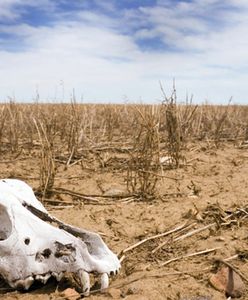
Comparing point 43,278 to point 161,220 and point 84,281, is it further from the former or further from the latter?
point 161,220

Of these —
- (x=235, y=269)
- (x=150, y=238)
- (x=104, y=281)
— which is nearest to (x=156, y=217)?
(x=150, y=238)

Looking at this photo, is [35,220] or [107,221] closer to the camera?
[35,220]

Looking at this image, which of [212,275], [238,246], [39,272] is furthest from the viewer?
[238,246]

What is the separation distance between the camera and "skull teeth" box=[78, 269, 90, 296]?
2.33 meters

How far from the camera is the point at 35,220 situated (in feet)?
8.16

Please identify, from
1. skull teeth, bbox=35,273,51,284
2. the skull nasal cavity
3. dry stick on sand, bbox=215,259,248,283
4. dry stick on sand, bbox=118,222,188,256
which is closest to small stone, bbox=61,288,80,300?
skull teeth, bbox=35,273,51,284

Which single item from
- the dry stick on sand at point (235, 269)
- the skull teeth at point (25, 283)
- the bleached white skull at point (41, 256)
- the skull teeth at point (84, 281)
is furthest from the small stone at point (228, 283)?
the skull teeth at point (25, 283)

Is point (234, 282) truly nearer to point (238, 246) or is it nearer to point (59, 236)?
point (238, 246)

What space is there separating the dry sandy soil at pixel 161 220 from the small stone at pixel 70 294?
0.08ft

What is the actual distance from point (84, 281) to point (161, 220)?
4.77 ft

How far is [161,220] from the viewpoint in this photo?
372cm

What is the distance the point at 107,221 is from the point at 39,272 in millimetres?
1383

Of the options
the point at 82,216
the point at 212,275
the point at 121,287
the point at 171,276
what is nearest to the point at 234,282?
the point at 212,275

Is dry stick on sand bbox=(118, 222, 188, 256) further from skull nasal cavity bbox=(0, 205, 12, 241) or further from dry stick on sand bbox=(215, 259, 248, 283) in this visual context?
skull nasal cavity bbox=(0, 205, 12, 241)
